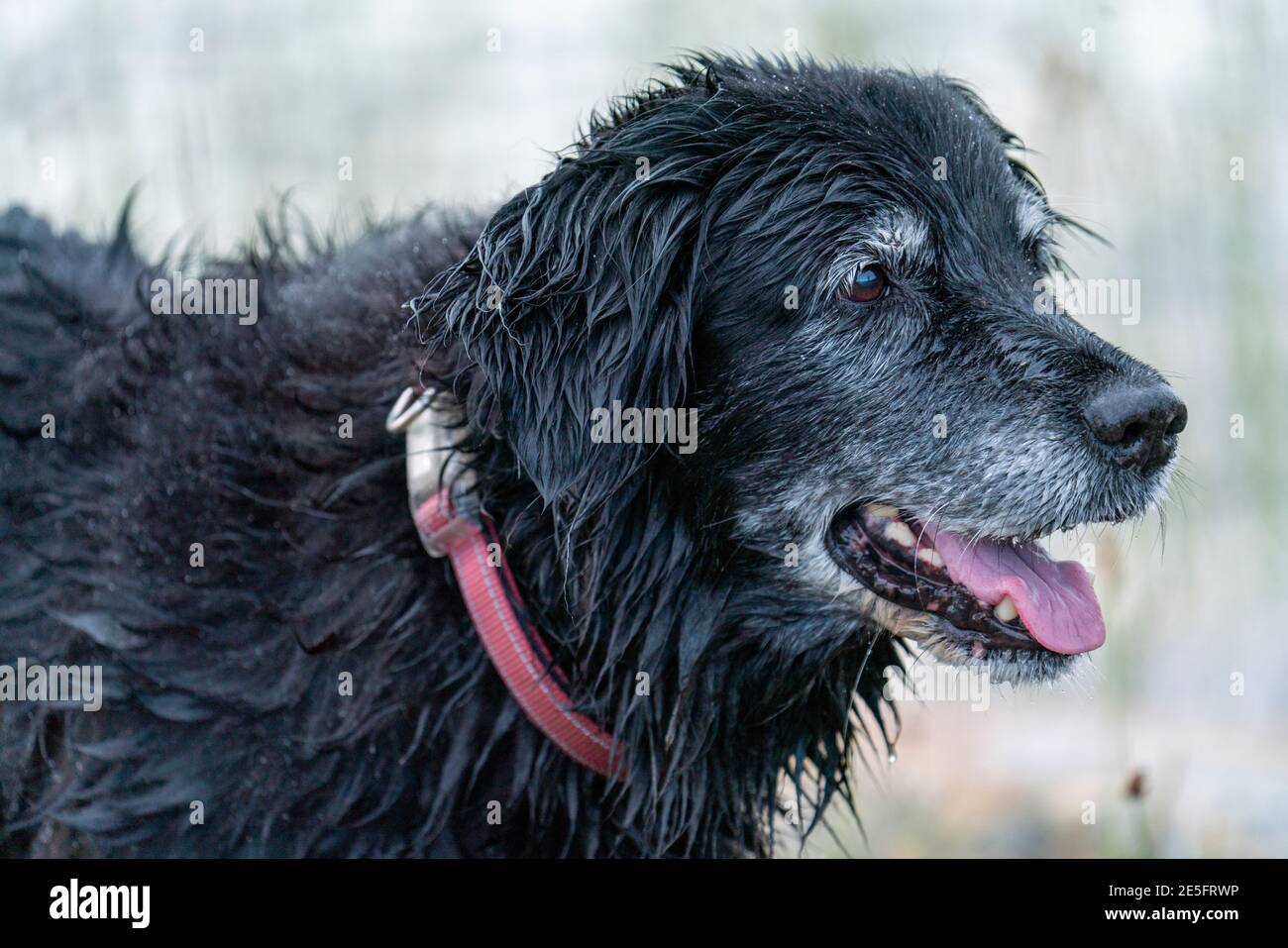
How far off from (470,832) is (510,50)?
525 centimetres

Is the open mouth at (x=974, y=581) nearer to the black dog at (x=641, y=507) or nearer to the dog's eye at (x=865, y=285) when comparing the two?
the black dog at (x=641, y=507)

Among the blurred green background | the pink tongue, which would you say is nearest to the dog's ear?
the pink tongue

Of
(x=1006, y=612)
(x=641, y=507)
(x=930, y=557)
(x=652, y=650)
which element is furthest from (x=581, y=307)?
(x=1006, y=612)

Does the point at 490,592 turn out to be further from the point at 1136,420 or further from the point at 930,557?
the point at 1136,420

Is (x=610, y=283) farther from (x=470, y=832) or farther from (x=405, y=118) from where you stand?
(x=405, y=118)

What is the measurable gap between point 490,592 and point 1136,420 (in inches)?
51.6

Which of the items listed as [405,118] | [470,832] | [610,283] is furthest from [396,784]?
[405,118]

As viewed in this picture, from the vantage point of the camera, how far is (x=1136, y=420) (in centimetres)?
272

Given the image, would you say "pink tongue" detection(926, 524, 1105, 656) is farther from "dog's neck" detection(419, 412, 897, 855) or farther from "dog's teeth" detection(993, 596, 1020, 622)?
"dog's neck" detection(419, 412, 897, 855)

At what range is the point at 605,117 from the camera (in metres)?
3.02

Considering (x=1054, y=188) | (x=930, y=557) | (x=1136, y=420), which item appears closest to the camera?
(x=1136, y=420)

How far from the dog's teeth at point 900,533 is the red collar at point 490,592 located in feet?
2.32

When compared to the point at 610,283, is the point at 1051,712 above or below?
below

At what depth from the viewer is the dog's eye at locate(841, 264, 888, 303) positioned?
9.20 feet
